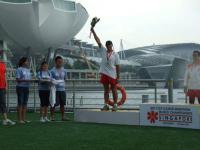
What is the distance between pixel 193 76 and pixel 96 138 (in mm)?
3055

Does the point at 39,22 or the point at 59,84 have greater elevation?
the point at 39,22

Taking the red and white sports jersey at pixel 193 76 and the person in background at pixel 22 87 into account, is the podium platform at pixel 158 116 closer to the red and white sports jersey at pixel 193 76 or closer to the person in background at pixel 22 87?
the red and white sports jersey at pixel 193 76

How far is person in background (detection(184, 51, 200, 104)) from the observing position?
351 inches

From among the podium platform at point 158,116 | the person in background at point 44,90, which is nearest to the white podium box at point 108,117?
the podium platform at point 158,116

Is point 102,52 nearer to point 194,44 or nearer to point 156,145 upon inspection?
point 156,145

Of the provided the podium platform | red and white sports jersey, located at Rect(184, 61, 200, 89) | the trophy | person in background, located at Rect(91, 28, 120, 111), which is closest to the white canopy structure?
the trophy

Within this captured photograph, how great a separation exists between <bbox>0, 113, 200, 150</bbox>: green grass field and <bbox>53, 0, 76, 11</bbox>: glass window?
53.6 m

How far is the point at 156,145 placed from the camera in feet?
19.4

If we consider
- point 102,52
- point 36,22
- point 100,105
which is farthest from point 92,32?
point 36,22

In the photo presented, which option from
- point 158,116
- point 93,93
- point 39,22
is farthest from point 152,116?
point 39,22

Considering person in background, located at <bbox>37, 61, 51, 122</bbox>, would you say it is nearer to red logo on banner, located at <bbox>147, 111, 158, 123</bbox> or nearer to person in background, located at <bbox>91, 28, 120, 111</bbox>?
person in background, located at <bbox>91, 28, 120, 111</bbox>

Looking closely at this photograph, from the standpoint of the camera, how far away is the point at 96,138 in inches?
263

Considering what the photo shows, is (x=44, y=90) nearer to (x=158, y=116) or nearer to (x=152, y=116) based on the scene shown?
(x=152, y=116)

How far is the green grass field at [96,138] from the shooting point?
5870 mm
